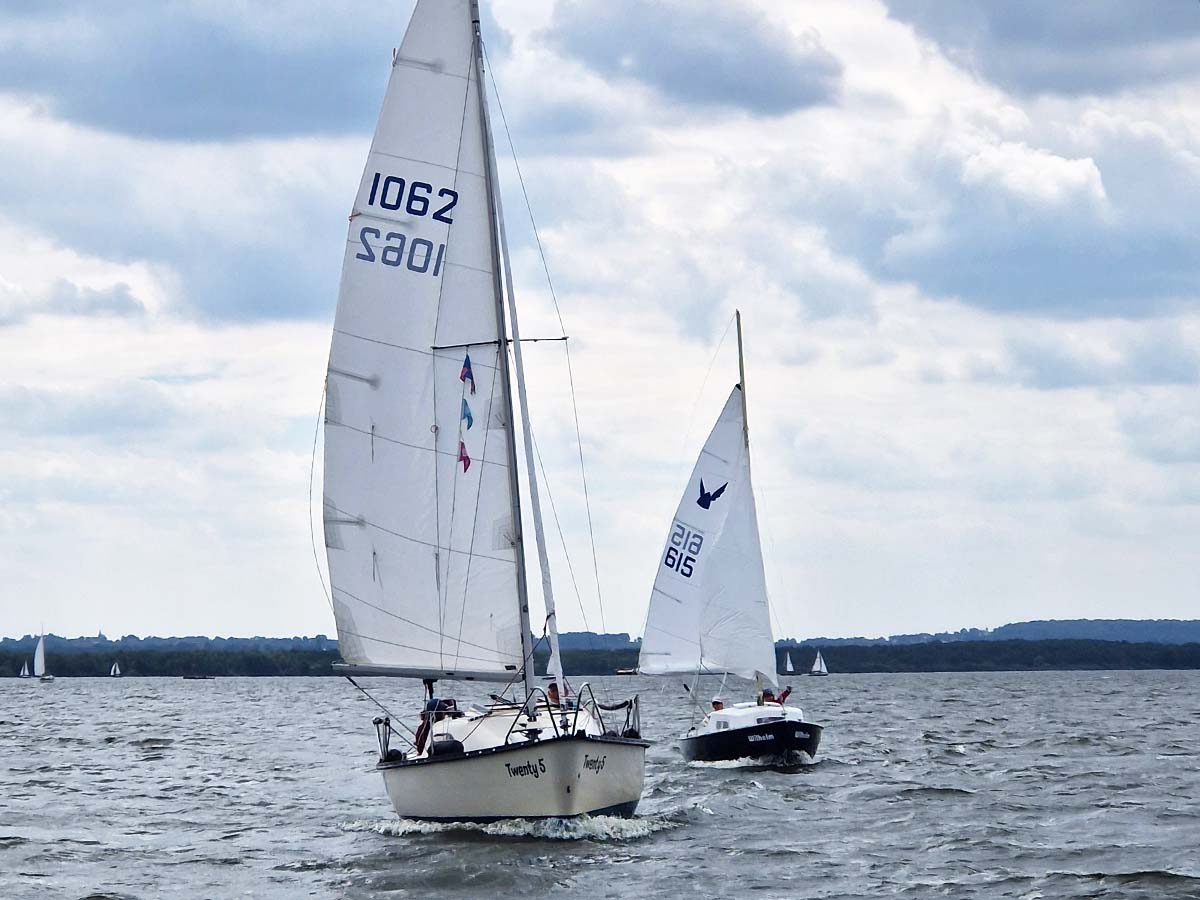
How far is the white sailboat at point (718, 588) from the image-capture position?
43.3 m

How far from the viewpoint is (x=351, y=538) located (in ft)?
91.6

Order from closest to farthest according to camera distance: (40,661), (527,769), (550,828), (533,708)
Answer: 1. (527,769)
2. (550,828)
3. (533,708)
4. (40,661)

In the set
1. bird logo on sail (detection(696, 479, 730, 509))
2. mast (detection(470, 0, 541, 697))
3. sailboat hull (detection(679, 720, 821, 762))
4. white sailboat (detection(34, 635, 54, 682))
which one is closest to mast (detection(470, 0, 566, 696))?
mast (detection(470, 0, 541, 697))

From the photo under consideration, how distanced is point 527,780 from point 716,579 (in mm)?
19584

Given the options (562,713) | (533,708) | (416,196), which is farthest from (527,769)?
(416,196)

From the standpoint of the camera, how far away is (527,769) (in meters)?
24.8

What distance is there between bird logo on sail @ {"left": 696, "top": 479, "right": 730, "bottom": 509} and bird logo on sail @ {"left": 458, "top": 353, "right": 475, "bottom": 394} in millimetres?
18230

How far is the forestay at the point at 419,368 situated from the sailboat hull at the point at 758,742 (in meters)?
13.9

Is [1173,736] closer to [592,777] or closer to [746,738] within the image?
[746,738]

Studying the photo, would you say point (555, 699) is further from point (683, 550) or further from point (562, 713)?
point (683, 550)

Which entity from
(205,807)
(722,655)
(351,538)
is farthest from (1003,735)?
(351,538)

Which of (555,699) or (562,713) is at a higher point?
(555,699)

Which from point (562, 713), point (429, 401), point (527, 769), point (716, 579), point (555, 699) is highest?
point (429, 401)

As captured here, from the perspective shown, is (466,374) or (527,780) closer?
(527,780)
